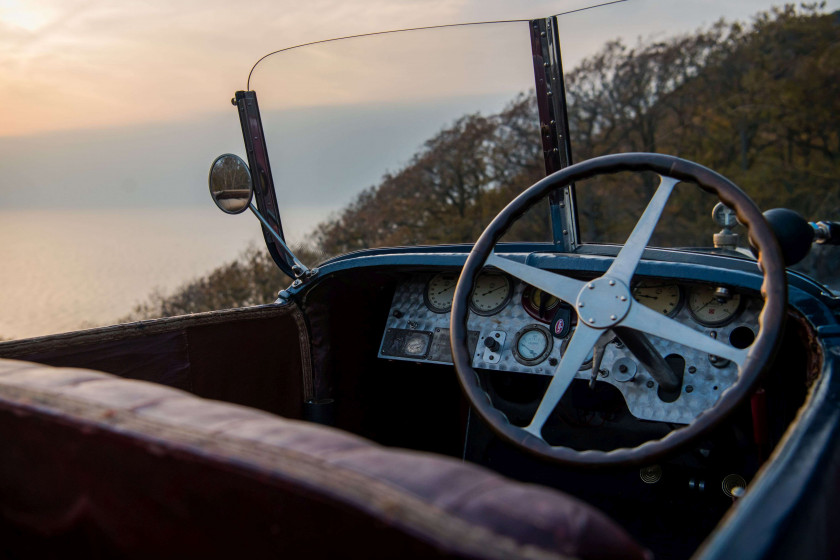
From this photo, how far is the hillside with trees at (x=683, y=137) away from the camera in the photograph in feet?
43.9

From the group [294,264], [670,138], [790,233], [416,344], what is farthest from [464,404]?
[670,138]

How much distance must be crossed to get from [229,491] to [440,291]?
2203 mm

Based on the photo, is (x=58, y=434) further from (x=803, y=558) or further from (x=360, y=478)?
(x=803, y=558)

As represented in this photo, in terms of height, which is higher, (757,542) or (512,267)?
(512,267)

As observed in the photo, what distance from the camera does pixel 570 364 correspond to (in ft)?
6.52

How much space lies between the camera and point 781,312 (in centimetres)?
169

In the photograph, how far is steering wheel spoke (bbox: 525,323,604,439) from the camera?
1.96 meters

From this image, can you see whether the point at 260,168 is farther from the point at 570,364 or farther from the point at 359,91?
the point at 570,364

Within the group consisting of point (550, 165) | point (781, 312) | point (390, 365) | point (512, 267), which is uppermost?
point (550, 165)

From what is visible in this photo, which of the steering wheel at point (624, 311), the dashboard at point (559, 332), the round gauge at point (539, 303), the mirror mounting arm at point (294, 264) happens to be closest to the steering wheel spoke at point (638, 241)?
the steering wheel at point (624, 311)

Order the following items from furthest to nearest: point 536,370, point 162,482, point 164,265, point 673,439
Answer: point 164,265 < point 536,370 < point 673,439 < point 162,482

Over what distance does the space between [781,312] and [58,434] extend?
4.64ft

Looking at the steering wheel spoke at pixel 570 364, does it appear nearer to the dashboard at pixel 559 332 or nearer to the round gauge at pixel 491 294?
the dashboard at pixel 559 332

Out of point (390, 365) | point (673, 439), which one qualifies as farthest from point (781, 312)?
point (390, 365)
